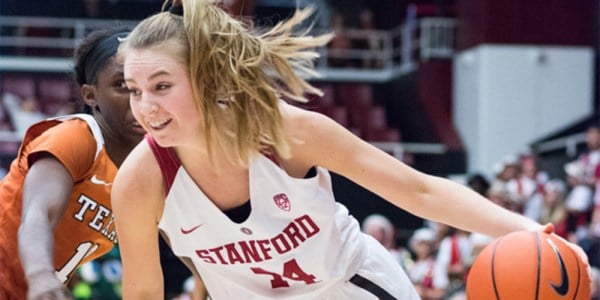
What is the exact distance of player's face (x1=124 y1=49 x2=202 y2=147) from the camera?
3.03 metres

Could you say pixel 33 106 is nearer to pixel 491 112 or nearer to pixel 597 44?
pixel 491 112

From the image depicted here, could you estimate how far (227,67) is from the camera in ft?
10.2

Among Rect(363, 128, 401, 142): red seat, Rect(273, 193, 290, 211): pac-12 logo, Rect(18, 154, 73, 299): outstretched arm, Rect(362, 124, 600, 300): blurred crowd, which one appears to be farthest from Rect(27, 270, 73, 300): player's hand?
Rect(363, 128, 401, 142): red seat

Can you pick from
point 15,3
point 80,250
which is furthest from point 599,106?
Answer: point 80,250

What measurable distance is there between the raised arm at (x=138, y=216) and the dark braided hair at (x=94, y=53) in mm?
582

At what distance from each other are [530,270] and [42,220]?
1.38m

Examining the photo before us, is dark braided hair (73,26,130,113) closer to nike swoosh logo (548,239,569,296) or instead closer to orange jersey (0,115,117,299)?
orange jersey (0,115,117,299)

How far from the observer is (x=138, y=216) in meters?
3.19

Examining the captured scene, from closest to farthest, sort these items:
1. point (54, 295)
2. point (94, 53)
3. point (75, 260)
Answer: point (54, 295)
point (75, 260)
point (94, 53)

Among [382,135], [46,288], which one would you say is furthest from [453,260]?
[46,288]

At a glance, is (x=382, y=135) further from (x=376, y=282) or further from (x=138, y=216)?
(x=138, y=216)

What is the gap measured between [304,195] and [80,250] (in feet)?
2.73

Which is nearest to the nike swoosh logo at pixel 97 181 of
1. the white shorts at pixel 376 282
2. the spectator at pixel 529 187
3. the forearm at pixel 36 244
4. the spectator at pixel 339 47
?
A: the forearm at pixel 36 244

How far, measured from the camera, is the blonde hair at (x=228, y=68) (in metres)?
3.08
